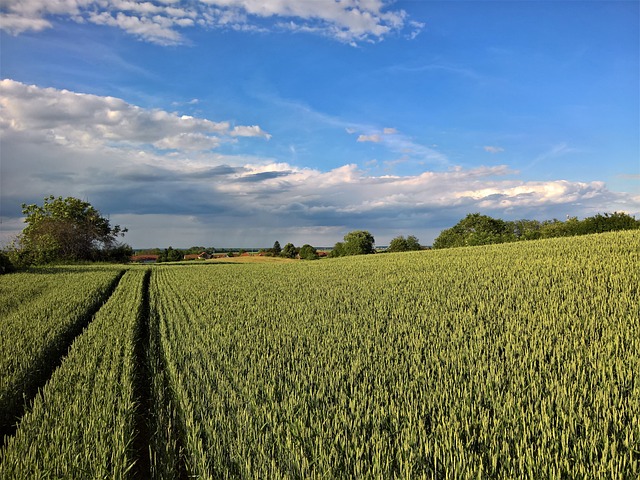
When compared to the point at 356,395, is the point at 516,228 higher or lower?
higher

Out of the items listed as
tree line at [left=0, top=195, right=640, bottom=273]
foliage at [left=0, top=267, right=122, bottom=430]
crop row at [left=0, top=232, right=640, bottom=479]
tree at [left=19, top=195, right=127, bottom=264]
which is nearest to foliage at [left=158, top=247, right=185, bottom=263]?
tree line at [left=0, top=195, right=640, bottom=273]

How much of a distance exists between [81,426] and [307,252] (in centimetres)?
8122

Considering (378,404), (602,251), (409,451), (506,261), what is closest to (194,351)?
(378,404)

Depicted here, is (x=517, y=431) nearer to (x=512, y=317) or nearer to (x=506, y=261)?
(x=512, y=317)

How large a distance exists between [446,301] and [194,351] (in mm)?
7521

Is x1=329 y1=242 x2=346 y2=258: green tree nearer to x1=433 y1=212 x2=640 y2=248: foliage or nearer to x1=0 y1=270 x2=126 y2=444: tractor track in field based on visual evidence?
x1=433 y1=212 x2=640 y2=248: foliage

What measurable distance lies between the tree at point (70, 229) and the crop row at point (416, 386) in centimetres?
6113

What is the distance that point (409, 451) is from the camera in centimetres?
377

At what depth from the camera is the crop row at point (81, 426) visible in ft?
14.2

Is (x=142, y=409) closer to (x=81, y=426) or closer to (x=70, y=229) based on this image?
(x=81, y=426)

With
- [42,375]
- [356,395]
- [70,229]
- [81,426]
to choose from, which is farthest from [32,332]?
[70,229]

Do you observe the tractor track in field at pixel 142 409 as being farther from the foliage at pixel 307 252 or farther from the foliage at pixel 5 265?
the foliage at pixel 307 252

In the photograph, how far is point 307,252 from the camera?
86438 mm

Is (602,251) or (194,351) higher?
(602,251)
